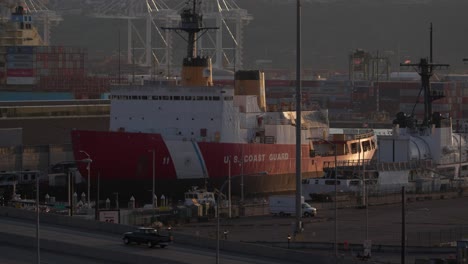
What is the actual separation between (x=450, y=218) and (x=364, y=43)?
119m

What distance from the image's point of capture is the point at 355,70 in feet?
318

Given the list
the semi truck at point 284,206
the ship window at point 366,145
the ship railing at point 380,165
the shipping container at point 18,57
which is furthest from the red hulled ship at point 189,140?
the shipping container at point 18,57

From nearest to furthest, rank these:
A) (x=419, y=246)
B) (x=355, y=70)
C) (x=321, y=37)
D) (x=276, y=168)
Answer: (x=419, y=246)
(x=276, y=168)
(x=355, y=70)
(x=321, y=37)

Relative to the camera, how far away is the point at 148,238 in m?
24.8

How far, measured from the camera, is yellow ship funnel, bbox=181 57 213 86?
42656 mm

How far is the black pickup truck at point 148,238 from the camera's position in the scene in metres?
24.8

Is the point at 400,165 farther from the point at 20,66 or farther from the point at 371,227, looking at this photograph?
the point at 20,66

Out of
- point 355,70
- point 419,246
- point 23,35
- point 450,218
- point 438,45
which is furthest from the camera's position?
point 438,45

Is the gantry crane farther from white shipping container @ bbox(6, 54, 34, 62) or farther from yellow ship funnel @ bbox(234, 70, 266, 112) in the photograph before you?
yellow ship funnel @ bbox(234, 70, 266, 112)

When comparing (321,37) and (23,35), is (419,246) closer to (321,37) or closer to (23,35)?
(23,35)

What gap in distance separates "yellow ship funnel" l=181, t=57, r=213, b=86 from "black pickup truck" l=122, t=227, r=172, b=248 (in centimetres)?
1772

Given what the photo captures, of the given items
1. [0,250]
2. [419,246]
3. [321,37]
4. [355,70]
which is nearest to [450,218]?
[419,246]

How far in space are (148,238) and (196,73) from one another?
18.2 meters

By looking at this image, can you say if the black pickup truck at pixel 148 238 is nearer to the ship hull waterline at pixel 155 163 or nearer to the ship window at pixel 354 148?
the ship hull waterline at pixel 155 163
